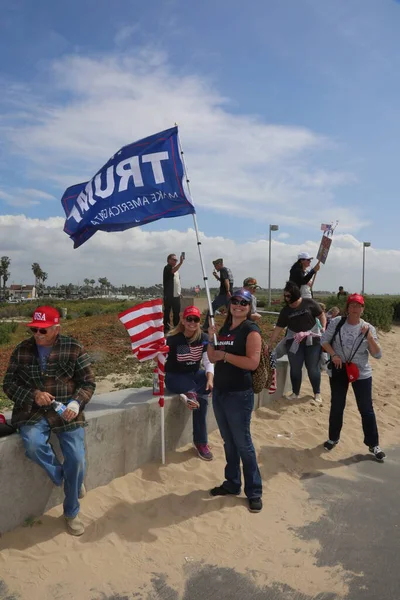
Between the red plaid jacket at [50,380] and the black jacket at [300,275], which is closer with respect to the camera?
the red plaid jacket at [50,380]

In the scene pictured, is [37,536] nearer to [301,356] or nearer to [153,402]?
[153,402]

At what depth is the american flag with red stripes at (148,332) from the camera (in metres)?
4.82

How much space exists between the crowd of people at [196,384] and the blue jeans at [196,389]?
1 cm

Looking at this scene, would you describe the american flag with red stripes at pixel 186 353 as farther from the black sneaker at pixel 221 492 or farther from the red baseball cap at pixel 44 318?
the red baseball cap at pixel 44 318

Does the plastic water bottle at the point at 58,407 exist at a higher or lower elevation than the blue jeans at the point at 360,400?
higher

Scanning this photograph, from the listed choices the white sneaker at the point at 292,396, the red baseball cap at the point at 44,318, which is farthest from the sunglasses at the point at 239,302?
the white sneaker at the point at 292,396

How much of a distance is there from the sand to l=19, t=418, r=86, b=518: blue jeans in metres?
0.28

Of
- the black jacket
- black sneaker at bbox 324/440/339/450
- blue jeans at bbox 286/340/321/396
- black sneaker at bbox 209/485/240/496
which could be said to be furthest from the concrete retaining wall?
the black jacket

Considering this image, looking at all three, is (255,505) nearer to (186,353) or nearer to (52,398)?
(186,353)

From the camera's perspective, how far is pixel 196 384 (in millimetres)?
5188

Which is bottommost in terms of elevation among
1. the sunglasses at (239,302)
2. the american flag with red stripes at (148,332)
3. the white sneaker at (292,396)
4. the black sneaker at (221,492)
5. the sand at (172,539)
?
the sand at (172,539)

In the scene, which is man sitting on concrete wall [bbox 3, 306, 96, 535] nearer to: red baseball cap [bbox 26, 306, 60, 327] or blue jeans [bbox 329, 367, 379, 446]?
red baseball cap [bbox 26, 306, 60, 327]

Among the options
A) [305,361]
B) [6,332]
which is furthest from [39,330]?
[6,332]

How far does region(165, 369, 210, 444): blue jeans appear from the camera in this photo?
200 inches
